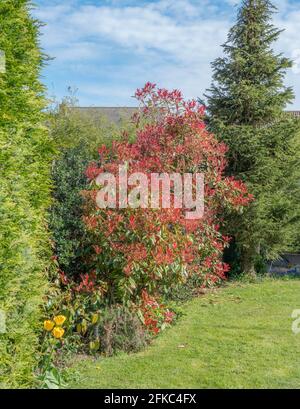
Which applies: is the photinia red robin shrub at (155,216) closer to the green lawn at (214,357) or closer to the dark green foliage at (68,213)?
the dark green foliage at (68,213)

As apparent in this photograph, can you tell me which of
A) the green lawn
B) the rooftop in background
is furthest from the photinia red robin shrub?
the rooftop in background

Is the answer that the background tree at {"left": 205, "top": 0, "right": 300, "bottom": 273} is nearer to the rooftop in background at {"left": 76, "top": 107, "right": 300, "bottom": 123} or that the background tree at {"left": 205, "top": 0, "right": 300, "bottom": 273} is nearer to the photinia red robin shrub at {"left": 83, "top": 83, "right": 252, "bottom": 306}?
the photinia red robin shrub at {"left": 83, "top": 83, "right": 252, "bottom": 306}

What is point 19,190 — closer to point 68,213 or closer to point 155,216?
point 68,213

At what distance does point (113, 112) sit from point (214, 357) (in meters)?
17.4

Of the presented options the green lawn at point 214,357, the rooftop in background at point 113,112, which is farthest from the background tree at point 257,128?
the rooftop in background at point 113,112

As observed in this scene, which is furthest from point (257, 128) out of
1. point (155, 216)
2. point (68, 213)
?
point (68, 213)

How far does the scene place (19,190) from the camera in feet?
13.0

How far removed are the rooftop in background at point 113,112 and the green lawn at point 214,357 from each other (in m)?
9.52

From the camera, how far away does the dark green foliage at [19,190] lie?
3.66 metres

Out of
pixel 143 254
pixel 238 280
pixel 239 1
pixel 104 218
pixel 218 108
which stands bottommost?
pixel 238 280
